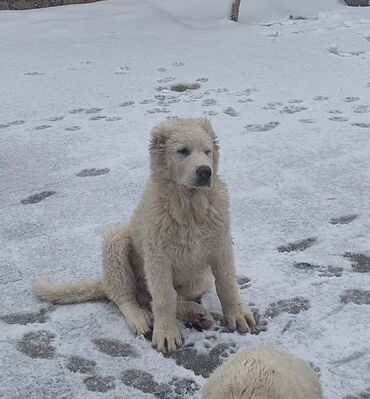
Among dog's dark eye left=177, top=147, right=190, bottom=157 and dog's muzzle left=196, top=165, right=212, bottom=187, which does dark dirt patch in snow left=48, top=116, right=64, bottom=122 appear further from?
dog's muzzle left=196, top=165, right=212, bottom=187

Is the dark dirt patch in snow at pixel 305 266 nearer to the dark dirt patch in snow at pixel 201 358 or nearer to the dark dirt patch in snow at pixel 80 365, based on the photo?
the dark dirt patch in snow at pixel 201 358

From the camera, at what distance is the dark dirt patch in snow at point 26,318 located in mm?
3652

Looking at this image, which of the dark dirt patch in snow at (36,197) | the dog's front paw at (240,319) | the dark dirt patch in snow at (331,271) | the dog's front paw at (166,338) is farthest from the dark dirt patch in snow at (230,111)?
the dog's front paw at (166,338)

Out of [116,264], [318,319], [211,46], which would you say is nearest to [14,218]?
[116,264]

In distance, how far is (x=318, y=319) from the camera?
3.50 m

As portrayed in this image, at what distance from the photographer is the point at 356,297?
3658mm

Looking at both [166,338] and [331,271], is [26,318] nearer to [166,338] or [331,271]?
[166,338]

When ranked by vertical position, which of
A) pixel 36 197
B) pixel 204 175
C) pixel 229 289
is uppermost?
pixel 204 175

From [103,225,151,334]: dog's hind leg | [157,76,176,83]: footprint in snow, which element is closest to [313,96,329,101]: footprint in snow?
[157,76,176,83]: footprint in snow

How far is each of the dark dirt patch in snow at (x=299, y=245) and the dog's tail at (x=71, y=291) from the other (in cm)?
121

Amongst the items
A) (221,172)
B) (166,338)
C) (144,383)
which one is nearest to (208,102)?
(221,172)

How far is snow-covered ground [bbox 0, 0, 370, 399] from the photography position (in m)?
3.29

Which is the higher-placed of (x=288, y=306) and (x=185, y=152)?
(x=185, y=152)

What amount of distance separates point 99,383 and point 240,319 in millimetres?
819
